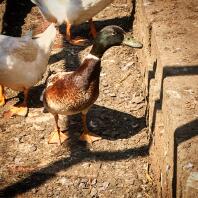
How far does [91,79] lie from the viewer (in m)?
3.81

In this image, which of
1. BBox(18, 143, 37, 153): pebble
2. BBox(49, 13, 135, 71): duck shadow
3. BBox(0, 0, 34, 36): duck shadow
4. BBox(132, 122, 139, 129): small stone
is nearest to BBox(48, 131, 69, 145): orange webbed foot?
BBox(18, 143, 37, 153): pebble

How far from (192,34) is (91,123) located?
4.79ft

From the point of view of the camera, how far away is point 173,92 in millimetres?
3037

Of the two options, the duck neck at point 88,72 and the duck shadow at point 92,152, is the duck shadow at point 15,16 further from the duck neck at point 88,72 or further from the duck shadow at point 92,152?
the duck neck at point 88,72

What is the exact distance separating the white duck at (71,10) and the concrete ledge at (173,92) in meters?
1.22

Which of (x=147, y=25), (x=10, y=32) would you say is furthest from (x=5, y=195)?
(x=10, y=32)

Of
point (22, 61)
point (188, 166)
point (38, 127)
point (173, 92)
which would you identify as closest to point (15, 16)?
point (22, 61)

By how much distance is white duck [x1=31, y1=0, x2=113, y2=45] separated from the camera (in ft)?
18.5

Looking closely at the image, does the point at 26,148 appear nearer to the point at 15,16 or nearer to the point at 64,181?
the point at 64,181

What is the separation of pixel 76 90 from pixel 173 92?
1.05 m

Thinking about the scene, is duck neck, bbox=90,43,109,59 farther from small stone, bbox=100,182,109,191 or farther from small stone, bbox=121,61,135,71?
small stone, bbox=121,61,135,71

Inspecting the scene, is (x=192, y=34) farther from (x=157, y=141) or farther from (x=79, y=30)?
(x=79, y=30)

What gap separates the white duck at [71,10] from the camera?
18.5 feet

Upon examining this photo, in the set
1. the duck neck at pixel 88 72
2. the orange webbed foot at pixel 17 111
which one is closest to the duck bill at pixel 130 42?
the duck neck at pixel 88 72
